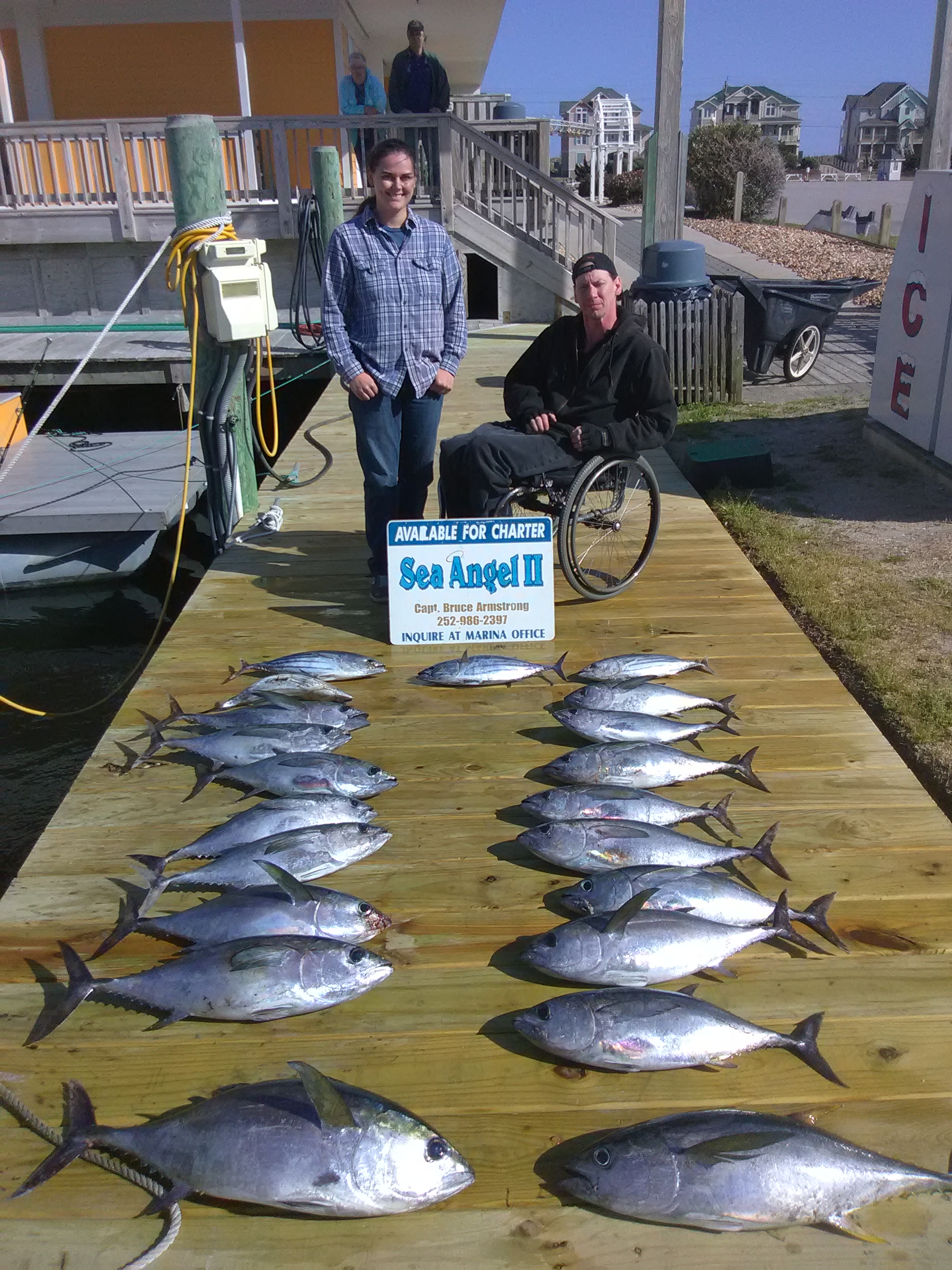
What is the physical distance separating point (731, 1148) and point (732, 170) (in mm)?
33785

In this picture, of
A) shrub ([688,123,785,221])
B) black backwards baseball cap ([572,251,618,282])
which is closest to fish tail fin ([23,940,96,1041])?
black backwards baseball cap ([572,251,618,282])

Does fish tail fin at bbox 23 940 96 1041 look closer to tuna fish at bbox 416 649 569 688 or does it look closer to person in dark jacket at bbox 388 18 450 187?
tuna fish at bbox 416 649 569 688

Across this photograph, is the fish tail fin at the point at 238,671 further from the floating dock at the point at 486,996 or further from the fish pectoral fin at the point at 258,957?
the fish pectoral fin at the point at 258,957

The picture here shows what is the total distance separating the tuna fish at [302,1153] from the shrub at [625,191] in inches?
1519

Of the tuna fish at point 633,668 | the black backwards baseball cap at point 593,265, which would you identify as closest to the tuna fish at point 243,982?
the tuna fish at point 633,668

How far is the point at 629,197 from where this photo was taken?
3734 centimetres

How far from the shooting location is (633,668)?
149 inches

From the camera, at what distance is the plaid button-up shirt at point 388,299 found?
4086mm

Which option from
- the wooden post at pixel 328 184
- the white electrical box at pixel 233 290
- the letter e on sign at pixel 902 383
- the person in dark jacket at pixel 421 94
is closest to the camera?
the white electrical box at pixel 233 290

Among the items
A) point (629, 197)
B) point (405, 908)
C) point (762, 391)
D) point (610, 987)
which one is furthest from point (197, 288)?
point (629, 197)

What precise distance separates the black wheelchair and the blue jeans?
44cm

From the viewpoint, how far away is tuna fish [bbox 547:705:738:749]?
334 cm

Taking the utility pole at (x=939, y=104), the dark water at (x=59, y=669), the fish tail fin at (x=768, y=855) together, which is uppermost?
the utility pole at (x=939, y=104)

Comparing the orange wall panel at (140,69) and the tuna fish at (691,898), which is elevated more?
the orange wall panel at (140,69)
